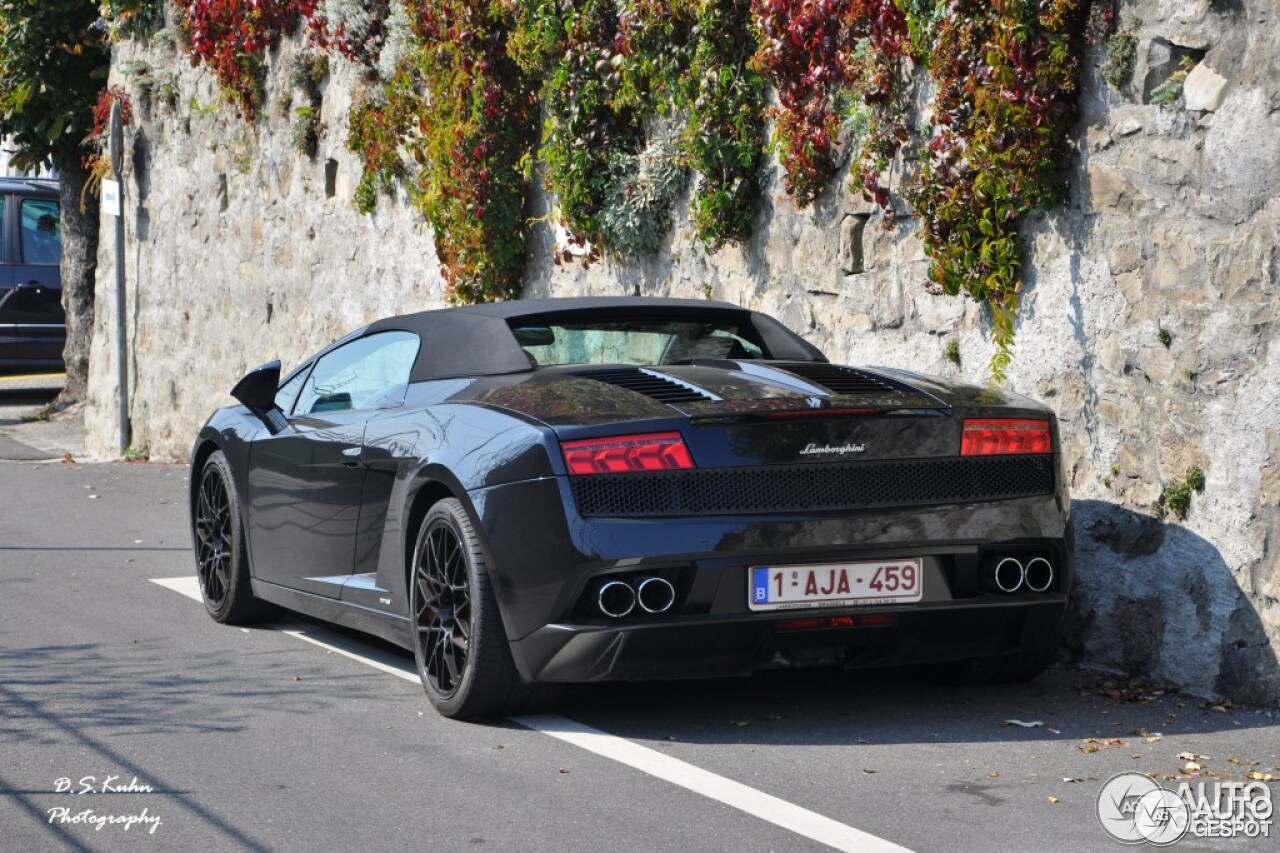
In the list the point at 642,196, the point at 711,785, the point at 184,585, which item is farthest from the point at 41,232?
the point at 711,785

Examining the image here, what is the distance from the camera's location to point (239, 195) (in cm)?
1545

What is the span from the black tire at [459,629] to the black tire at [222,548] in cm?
175

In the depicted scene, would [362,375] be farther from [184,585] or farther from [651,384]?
[184,585]

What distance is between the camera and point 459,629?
555 centimetres

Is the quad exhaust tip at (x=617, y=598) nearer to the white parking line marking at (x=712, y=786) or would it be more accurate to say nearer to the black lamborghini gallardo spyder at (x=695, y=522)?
the black lamborghini gallardo spyder at (x=695, y=522)

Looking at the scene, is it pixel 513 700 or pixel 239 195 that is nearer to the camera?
pixel 513 700

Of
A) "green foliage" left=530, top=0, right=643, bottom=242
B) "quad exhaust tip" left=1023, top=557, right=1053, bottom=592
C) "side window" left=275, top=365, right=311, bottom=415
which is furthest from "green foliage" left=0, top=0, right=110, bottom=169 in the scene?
"quad exhaust tip" left=1023, top=557, right=1053, bottom=592

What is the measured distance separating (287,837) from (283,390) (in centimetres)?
343

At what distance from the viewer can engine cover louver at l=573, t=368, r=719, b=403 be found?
211 inches

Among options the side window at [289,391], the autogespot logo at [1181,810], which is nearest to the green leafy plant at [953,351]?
the side window at [289,391]

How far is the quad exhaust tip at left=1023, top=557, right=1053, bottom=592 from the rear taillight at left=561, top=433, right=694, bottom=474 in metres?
1.20

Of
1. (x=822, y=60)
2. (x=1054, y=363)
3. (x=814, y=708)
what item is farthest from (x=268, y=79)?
(x=814, y=708)

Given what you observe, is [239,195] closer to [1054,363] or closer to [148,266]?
[148,266]

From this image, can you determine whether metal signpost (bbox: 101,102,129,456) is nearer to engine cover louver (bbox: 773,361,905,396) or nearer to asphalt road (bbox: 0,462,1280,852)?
asphalt road (bbox: 0,462,1280,852)
